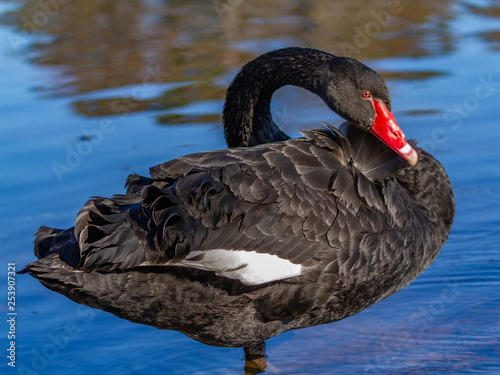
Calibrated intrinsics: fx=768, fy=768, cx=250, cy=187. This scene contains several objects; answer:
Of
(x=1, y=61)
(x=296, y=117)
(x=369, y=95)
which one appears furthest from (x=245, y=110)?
(x=1, y=61)

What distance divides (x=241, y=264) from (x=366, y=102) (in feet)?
3.64

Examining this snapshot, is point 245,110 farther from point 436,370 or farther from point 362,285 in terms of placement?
point 436,370

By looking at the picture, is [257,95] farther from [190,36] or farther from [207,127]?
[190,36]

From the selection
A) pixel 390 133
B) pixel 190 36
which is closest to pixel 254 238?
pixel 390 133

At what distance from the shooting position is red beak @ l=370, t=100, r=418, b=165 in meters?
3.76

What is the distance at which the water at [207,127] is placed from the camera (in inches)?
171

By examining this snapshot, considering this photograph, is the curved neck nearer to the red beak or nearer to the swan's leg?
the red beak

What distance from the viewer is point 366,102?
390 cm

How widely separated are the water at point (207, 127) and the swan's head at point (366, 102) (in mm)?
1258

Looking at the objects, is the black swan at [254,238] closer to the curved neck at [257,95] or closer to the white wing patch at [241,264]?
the white wing patch at [241,264]

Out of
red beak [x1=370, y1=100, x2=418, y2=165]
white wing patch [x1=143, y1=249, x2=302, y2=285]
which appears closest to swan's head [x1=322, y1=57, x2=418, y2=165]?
red beak [x1=370, y1=100, x2=418, y2=165]

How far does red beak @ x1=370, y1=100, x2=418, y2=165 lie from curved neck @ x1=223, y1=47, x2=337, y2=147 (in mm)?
609

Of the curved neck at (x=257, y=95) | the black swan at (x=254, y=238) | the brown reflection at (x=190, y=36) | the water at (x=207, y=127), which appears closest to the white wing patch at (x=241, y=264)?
the black swan at (x=254, y=238)

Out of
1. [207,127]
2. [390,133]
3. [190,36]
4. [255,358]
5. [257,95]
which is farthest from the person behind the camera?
[190,36]
